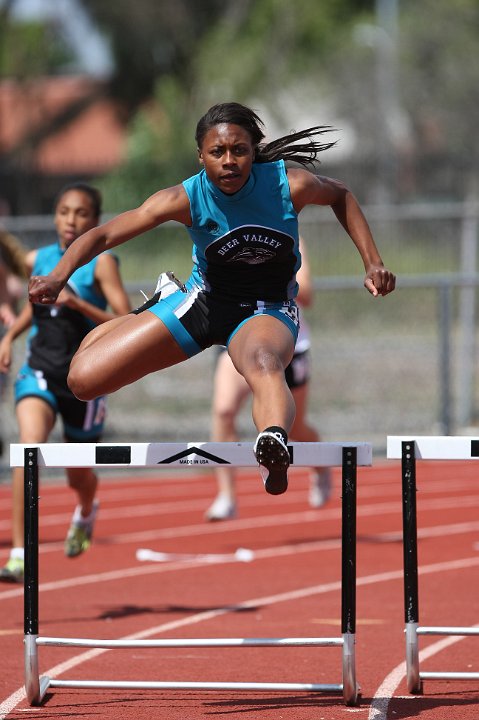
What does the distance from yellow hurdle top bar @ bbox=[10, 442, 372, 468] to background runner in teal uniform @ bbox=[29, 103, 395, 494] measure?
193 mm

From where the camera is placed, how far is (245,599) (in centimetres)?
757

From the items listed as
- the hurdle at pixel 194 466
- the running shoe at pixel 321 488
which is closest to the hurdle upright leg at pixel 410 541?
the hurdle at pixel 194 466

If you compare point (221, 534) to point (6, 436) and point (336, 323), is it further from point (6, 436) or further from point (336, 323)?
point (336, 323)

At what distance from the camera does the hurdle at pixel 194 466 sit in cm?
479

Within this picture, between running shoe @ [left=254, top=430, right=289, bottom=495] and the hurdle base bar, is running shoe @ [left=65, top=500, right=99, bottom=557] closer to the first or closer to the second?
the hurdle base bar

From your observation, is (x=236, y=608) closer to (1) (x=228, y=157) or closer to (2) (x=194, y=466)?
(2) (x=194, y=466)

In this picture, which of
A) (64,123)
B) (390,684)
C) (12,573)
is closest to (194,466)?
(390,684)

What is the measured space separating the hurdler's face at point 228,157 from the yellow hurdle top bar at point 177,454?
40.0 inches

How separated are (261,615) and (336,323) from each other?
26.3ft

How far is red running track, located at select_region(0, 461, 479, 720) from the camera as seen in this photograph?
16.8ft

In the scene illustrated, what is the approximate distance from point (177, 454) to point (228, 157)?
1.15 metres

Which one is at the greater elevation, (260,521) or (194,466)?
(194,466)

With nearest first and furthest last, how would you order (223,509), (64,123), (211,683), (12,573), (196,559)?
1. (211,683)
2. (12,573)
3. (196,559)
4. (223,509)
5. (64,123)

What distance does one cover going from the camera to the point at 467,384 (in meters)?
14.3
